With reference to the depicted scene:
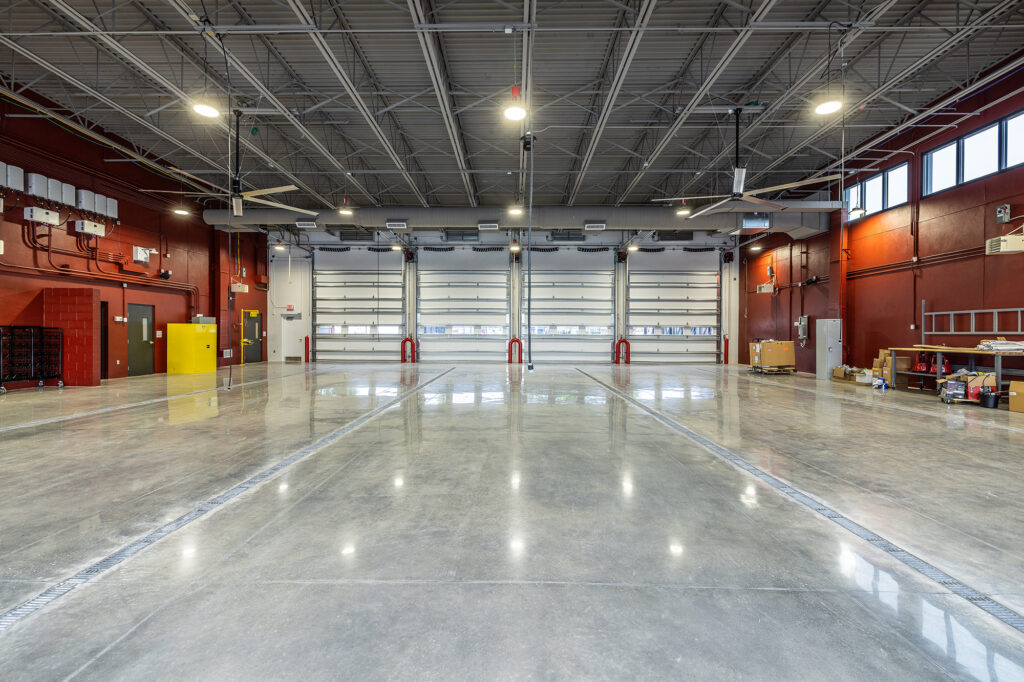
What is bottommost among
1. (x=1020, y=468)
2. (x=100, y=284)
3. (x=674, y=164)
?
(x=1020, y=468)

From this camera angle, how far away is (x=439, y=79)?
27.7 feet

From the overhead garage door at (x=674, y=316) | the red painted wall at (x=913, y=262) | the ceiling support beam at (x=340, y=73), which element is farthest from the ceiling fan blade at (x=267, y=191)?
the overhead garage door at (x=674, y=316)

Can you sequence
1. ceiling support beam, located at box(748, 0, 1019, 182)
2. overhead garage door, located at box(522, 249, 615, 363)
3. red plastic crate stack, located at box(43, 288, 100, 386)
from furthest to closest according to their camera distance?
overhead garage door, located at box(522, 249, 615, 363), red plastic crate stack, located at box(43, 288, 100, 386), ceiling support beam, located at box(748, 0, 1019, 182)

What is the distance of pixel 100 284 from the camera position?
1283cm

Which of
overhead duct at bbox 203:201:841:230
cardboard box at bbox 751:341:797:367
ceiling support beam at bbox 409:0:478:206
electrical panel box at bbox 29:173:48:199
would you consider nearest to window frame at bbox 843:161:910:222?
overhead duct at bbox 203:201:841:230

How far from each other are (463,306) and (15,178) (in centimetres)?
1404

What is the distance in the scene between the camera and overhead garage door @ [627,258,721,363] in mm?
20297

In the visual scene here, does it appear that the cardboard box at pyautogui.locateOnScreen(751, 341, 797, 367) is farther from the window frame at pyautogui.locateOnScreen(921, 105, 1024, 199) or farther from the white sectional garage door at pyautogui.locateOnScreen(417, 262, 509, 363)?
the white sectional garage door at pyautogui.locateOnScreen(417, 262, 509, 363)

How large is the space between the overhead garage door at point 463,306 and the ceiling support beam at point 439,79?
7.40m

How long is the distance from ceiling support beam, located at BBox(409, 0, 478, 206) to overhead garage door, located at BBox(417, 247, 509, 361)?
292 inches

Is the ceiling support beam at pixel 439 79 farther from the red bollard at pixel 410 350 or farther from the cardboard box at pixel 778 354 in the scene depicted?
the cardboard box at pixel 778 354

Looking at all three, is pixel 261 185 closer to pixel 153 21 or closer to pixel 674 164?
pixel 153 21

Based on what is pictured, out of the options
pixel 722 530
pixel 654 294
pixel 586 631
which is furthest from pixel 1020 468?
pixel 654 294

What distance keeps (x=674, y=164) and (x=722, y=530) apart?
13235 mm
